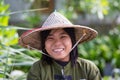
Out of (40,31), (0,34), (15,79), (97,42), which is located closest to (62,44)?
(40,31)

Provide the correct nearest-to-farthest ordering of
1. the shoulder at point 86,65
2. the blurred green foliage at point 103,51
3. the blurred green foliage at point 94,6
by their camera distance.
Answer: the shoulder at point 86,65 → the blurred green foliage at point 94,6 → the blurred green foliage at point 103,51

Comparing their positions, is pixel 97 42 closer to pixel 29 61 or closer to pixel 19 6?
pixel 19 6

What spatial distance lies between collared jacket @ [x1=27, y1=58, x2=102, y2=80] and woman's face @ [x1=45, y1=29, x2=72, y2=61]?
0.11m

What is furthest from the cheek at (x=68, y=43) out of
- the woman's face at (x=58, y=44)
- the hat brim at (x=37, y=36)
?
the hat brim at (x=37, y=36)

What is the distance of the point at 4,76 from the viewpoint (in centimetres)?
356

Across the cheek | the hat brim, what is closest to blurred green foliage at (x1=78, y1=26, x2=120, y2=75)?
the hat brim

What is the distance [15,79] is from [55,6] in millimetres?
7211

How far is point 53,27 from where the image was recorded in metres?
3.11

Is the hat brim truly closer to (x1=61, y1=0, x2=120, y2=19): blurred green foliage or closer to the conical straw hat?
the conical straw hat

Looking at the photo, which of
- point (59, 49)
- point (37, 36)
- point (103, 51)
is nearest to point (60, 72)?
point (59, 49)

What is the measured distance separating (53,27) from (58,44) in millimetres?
151

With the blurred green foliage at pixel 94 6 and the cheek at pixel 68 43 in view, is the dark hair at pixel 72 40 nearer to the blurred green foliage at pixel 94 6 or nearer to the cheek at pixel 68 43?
the cheek at pixel 68 43

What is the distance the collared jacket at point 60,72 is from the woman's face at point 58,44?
0.11m

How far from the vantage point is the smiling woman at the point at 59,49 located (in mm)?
3207
